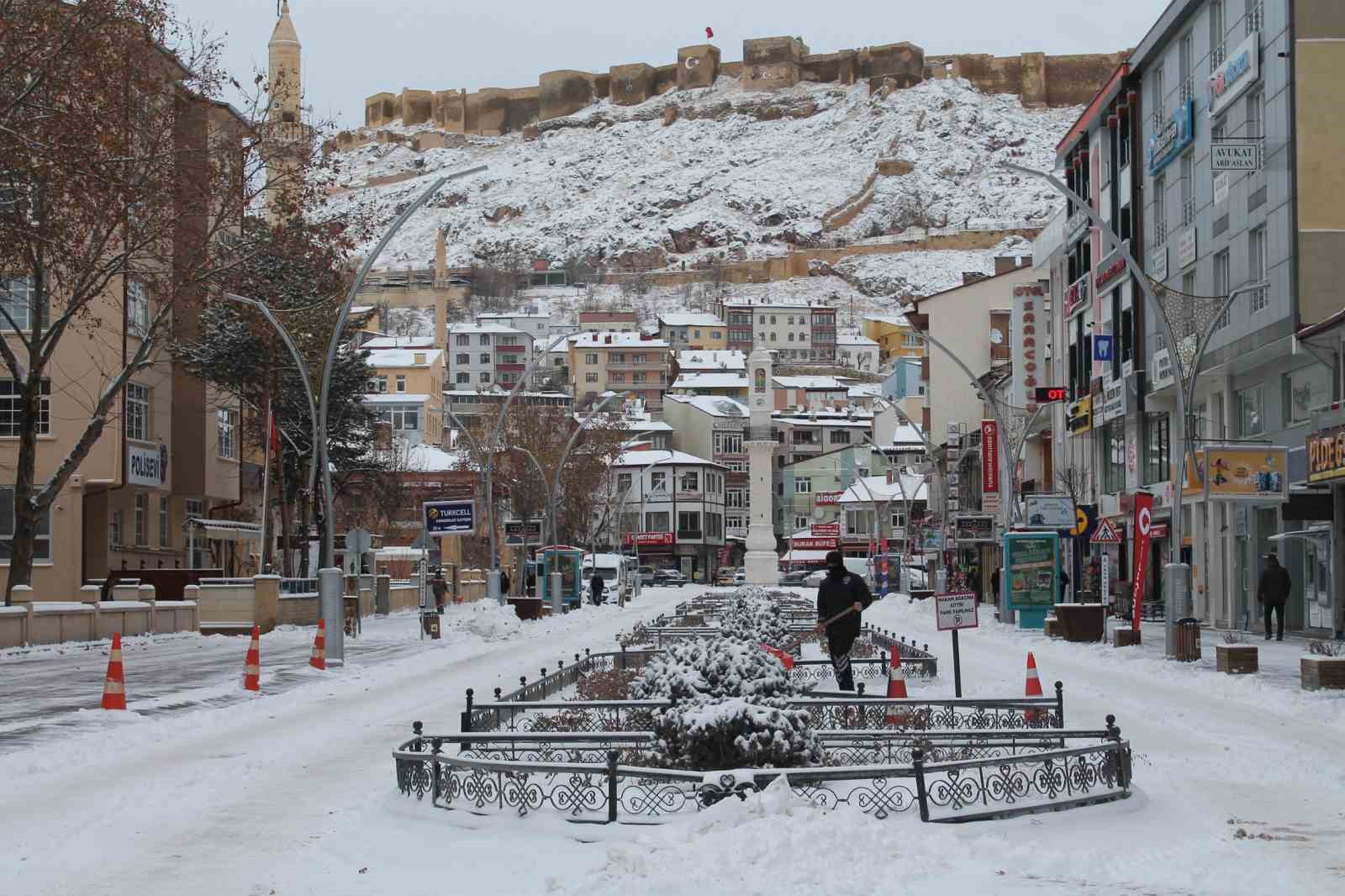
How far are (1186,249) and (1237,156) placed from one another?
6.41 metres

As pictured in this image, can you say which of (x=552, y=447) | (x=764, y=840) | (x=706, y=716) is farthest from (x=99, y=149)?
(x=552, y=447)

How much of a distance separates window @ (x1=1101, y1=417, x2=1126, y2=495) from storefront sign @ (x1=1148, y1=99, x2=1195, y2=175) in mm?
8965

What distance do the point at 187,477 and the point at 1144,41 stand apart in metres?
33.1

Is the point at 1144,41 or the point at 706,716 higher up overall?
the point at 1144,41

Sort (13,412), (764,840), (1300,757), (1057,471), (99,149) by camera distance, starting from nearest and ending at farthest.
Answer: (764,840)
(1300,757)
(99,149)
(13,412)
(1057,471)

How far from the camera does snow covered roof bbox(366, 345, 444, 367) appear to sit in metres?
130

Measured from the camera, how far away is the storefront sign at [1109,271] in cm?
5516

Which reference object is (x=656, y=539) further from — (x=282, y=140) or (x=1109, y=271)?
(x=282, y=140)

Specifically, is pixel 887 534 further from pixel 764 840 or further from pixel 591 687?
pixel 764 840

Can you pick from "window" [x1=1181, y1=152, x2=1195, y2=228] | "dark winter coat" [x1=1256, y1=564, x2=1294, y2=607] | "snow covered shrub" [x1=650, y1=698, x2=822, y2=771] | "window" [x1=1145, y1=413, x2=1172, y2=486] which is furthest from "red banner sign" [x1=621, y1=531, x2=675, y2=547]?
"snow covered shrub" [x1=650, y1=698, x2=822, y2=771]

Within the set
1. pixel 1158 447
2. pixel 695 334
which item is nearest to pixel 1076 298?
pixel 1158 447

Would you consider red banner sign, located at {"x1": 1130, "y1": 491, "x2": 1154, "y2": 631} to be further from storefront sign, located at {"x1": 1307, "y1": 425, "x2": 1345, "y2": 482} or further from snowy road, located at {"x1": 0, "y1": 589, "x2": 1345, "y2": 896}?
snowy road, located at {"x1": 0, "y1": 589, "x2": 1345, "y2": 896}

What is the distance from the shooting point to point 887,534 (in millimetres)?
122750

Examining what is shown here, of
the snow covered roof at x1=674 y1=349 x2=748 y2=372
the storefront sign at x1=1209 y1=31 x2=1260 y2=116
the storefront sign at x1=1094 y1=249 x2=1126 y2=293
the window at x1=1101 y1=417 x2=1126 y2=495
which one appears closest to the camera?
the storefront sign at x1=1209 y1=31 x2=1260 y2=116
